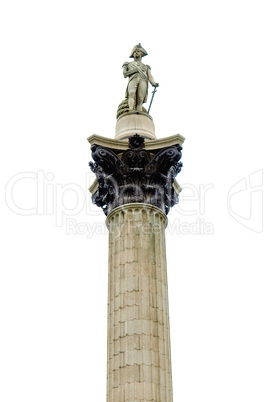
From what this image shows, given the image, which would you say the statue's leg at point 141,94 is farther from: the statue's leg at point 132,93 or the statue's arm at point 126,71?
the statue's arm at point 126,71

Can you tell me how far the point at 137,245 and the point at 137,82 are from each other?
25.2ft

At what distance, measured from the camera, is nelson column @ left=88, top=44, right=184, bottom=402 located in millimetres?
Result: 21156

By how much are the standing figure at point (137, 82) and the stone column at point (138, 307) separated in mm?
5363

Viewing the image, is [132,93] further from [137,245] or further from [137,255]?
[137,255]

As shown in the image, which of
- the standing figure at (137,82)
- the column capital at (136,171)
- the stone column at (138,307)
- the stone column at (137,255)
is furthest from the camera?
the standing figure at (137,82)

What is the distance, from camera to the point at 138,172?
2477 centimetres

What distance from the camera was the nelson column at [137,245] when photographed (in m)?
21.2

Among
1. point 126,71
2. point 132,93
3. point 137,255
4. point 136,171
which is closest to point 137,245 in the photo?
point 137,255

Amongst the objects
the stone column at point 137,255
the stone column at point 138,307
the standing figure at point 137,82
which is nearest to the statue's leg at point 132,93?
the standing figure at point 137,82

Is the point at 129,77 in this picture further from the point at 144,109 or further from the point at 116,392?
the point at 116,392

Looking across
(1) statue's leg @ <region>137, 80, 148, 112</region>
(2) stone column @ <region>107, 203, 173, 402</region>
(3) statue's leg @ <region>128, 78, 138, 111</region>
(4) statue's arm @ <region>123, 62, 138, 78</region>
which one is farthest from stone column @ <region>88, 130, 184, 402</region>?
(4) statue's arm @ <region>123, 62, 138, 78</region>

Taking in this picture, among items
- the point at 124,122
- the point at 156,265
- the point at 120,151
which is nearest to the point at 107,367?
the point at 156,265

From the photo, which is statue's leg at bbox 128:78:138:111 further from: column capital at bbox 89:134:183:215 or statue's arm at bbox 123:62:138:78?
column capital at bbox 89:134:183:215

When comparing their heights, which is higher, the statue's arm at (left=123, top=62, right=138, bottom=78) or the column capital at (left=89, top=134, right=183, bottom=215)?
the statue's arm at (left=123, top=62, right=138, bottom=78)
